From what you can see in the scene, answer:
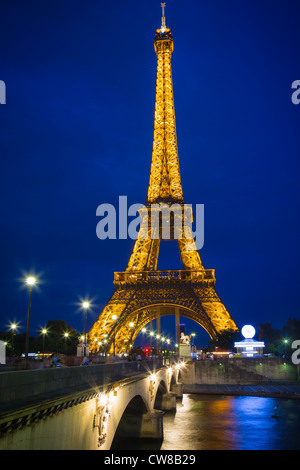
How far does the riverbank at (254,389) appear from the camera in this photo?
2115 inches

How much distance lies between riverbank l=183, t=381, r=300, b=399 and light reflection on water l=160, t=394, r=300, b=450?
1793 mm

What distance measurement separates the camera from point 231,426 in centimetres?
3706

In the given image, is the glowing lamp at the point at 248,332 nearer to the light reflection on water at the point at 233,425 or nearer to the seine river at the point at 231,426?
the seine river at the point at 231,426

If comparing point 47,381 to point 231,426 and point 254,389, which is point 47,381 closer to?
point 231,426

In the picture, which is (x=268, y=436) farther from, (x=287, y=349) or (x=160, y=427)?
(x=287, y=349)

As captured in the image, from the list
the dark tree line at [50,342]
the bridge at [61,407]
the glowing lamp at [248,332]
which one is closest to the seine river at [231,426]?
the bridge at [61,407]

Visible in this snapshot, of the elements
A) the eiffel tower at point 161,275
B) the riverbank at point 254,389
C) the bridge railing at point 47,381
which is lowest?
the riverbank at point 254,389

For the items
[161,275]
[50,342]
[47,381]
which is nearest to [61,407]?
[47,381]

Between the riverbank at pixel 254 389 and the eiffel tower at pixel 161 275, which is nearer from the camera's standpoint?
the riverbank at pixel 254 389

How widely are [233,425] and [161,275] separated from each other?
3550 cm

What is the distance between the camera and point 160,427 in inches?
1197

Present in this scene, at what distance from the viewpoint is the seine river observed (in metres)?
30.1

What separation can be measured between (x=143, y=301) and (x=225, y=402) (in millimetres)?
22334
